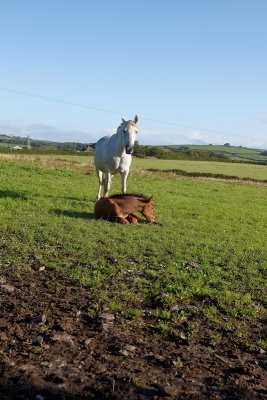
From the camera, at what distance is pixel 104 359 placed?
4602 mm

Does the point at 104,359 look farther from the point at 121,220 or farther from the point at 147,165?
the point at 147,165

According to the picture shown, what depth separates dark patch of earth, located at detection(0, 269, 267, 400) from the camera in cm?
404

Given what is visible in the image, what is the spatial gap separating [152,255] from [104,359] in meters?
4.71

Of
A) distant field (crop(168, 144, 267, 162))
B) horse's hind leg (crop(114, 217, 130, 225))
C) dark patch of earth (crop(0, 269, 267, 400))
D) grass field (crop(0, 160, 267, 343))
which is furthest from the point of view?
distant field (crop(168, 144, 267, 162))

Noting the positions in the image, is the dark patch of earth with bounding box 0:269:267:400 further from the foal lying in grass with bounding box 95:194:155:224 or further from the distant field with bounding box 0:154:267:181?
the distant field with bounding box 0:154:267:181

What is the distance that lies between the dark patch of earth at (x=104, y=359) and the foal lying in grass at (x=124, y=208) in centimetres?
681

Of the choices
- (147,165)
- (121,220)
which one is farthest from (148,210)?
(147,165)

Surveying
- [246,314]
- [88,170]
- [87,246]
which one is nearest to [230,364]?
[246,314]

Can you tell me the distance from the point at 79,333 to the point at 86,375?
3.27ft

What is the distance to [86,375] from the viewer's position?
4234 millimetres

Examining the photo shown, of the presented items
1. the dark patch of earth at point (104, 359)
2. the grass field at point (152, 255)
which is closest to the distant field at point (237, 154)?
the grass field at point (152, 255)

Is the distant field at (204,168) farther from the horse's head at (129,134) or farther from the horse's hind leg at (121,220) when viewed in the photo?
the horse's hind leg at (121,220)

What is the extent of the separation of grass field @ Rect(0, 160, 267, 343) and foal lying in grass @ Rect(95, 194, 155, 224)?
0.50 metres

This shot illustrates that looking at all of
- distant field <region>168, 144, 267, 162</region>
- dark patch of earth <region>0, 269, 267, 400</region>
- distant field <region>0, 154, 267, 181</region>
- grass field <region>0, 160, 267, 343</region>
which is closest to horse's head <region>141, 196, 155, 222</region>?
grass field <region>0, 160, 267, 343</region>
